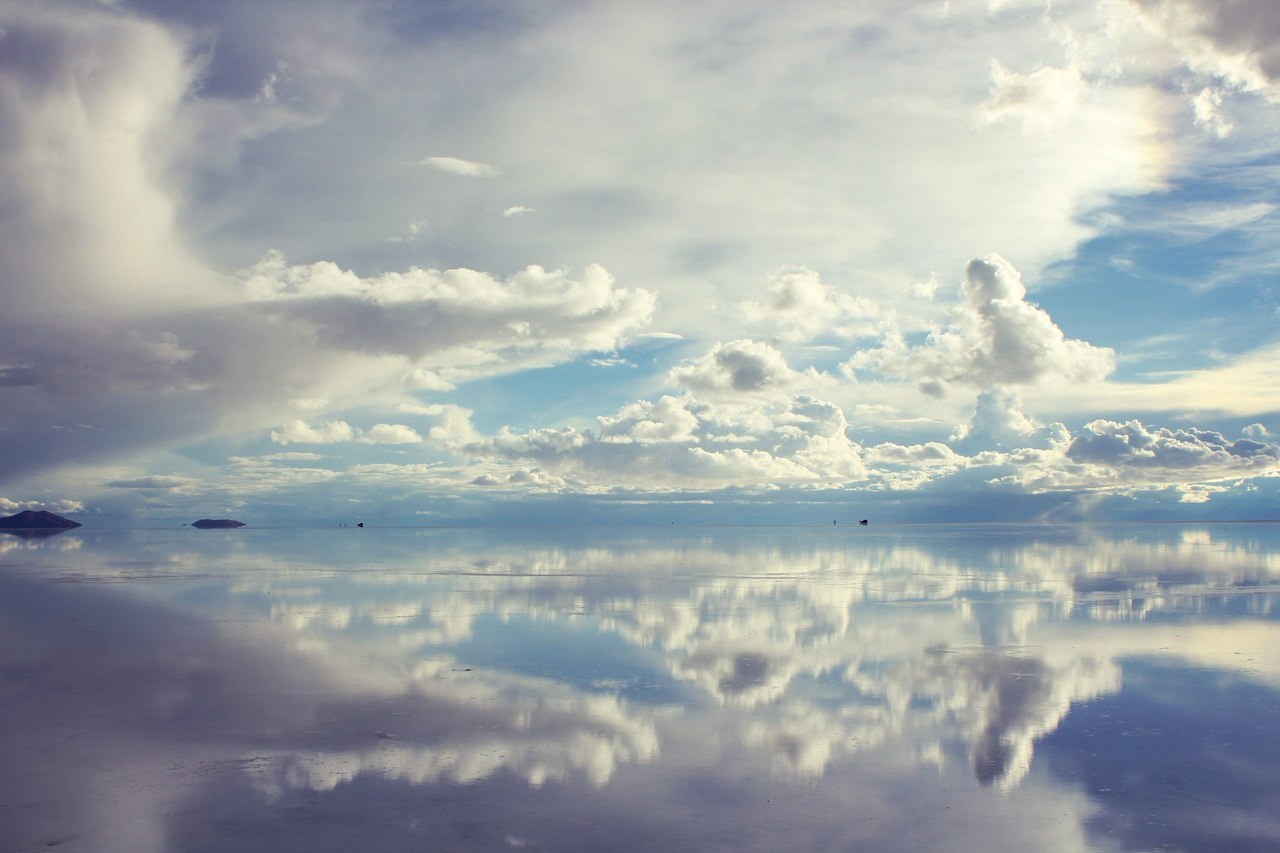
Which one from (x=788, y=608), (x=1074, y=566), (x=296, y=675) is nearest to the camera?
(x=296, y=675)

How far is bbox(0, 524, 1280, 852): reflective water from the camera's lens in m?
13.3

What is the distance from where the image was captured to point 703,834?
1291 cm

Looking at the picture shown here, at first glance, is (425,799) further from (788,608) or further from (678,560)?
(678,560)

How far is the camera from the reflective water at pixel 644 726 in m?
13.3

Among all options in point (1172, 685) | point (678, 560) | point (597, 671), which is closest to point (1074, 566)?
point (678, 560)

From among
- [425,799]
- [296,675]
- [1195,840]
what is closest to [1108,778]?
[1195,840]

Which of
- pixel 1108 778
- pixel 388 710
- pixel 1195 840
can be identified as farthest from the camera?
pixel 388 710

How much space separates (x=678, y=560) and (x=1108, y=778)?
62205mm

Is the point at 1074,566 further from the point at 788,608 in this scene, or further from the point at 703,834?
the point at 703,834

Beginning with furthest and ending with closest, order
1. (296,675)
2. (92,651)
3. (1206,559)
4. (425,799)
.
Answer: (1206,559) < (92,651) < (296,675) < (425,799)

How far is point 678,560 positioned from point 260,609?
42.2 m

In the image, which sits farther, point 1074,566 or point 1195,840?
point 1074,566

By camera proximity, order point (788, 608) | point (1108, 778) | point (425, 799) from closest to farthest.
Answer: point (425, 799)
point (1108, 778)
point (788, 608)

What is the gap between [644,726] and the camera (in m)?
18.9
